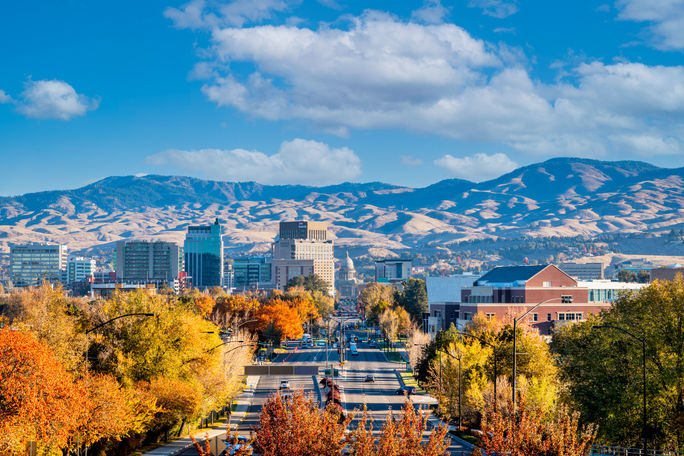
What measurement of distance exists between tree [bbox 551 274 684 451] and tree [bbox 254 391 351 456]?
35079 mm

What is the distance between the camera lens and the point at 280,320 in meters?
173

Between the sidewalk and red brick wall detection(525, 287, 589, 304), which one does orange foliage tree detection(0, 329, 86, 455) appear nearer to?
the sidewalk

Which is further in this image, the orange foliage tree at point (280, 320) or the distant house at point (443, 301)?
the distant house at point (443, 301)

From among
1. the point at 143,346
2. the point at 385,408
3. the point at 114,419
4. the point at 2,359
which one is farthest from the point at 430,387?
the point at 2,359

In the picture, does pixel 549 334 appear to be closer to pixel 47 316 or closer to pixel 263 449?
pixel 47 316

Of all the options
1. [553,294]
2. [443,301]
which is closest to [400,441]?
[553,294]

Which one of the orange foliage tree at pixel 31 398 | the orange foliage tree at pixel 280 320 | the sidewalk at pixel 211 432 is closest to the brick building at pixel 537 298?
the orange foliage tree at pixel 280 320

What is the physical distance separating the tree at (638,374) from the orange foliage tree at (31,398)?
132ft

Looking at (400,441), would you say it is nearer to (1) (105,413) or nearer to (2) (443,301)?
(1) (105,413)

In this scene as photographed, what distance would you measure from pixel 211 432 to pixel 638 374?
4031cm

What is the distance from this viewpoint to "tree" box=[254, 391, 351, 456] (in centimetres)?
3506

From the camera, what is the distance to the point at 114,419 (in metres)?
62.3

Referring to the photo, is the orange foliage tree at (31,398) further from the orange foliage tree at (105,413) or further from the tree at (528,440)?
the tree at (528,440)

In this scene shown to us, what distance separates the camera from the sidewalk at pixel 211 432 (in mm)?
70875
